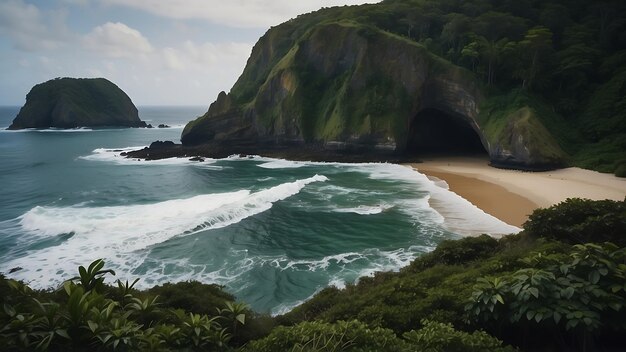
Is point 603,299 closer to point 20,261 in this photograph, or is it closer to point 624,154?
point 20,261

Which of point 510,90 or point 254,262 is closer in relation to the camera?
point 254,262

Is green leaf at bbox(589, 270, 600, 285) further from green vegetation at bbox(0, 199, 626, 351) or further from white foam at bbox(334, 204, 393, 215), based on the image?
white foam at bbox(334, 204, 393, 215)

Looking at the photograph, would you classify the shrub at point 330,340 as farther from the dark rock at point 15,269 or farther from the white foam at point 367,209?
the white foam at point 367,209

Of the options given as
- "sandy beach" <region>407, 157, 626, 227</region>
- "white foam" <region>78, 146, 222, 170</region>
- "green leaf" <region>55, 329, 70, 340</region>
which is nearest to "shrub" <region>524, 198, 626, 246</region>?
"sandy beach" <region>407, 157, 626, 227</region>

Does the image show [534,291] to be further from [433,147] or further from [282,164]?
[433,147]

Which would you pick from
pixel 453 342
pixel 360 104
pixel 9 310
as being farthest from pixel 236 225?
pixel 360 104

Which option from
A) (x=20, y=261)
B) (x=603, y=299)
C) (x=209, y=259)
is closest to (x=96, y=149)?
(x=20, y=261)
